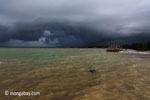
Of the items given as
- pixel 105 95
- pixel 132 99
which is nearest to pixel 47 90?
pixel 105 95

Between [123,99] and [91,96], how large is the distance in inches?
91.4

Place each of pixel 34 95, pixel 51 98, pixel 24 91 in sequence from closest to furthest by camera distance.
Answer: pixel 51 98
pixel 34 95
pixel 24 91

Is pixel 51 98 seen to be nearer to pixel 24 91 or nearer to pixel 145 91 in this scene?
pixel 24 91

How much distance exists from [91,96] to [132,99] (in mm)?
2966

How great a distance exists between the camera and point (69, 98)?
9.46 m

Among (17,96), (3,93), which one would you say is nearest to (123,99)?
(17,96)

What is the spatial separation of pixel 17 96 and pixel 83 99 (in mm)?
4907

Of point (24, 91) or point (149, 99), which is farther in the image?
point (24, 91)

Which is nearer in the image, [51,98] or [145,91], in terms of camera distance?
[51,98]

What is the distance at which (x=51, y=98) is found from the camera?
930 cm

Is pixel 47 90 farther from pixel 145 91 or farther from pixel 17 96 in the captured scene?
pixel 145 91

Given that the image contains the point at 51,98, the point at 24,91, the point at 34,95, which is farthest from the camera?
the point at 24,91

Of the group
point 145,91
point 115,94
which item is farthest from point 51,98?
point 145,91

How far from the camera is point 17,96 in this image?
967 cm
